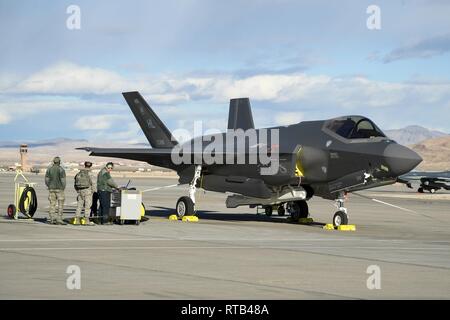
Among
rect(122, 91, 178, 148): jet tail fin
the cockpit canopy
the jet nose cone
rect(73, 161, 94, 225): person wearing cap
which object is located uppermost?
rect(122, 91, 178, 148): jet tail fin

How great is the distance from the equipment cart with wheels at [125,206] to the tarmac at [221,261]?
0.48 m

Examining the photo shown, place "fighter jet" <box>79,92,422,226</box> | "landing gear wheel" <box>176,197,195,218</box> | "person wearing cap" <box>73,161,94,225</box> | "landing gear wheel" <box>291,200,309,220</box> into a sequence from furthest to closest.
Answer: "landing gear wheel" <box>291,200,309,220</box> < "landing gear wheel" <box>176,197,195,218</box> < "fighter jet" <box>79,92,422,226</box> < "person wearing cap" <box>73,161,94,225</box>

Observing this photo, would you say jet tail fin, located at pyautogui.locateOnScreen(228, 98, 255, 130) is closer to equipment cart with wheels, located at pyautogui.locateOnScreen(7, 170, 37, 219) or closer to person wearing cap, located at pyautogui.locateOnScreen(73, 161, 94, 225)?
equipment cart with wheels, located at pyautogui.locateOnScreen(7, 170, 37, 219)

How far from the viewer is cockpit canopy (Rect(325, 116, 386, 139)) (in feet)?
78.0

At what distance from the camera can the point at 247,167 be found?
25875mm

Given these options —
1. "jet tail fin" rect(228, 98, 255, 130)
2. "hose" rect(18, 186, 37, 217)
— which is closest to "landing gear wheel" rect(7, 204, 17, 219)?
"hose" rect(18, 186, 37, 217)

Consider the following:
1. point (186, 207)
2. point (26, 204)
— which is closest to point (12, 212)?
point (26, 204)

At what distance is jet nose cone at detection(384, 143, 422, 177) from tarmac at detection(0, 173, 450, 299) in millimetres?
1827

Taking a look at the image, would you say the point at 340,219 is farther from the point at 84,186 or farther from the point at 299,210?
the point at 84,186

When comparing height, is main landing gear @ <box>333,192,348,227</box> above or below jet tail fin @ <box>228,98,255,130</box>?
below

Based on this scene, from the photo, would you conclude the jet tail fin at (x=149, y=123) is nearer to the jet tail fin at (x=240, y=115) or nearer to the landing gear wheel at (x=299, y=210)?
the jet tail fin at (x=240, y=115)

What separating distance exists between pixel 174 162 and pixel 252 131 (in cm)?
305

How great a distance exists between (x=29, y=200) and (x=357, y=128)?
1032 centimetres
